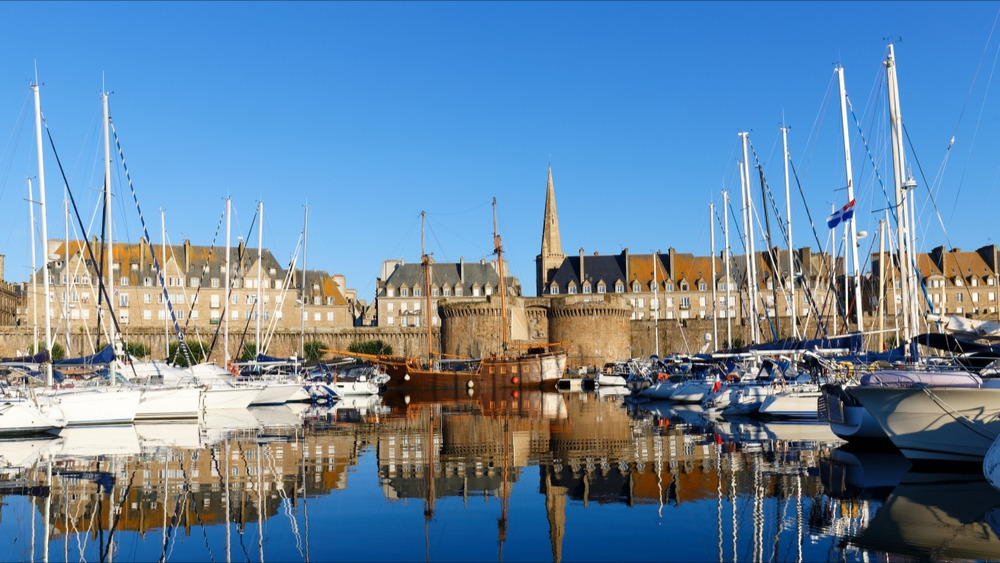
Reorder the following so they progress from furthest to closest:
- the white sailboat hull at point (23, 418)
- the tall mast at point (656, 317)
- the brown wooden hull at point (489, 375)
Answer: the tall mast at point (656, 317) < the brown wooden hull at point (489, 375) < the white sailboat hull at point (23, 418)

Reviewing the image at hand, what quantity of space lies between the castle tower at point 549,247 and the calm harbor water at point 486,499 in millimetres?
73139

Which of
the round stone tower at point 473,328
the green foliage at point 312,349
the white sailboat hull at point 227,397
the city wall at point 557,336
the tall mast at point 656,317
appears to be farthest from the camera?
the city wall at point 557,336

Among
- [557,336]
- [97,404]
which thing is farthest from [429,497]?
[557,336]

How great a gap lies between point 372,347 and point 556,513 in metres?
69.1

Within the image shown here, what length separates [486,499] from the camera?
1455 cm

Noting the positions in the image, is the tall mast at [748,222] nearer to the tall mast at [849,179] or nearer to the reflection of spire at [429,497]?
the tall mast at [849,179]

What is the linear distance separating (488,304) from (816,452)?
56920mm

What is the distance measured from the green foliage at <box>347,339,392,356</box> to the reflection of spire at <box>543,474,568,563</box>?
65.2m

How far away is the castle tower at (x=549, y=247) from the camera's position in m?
97.6

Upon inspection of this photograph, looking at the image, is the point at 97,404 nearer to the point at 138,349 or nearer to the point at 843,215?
the point at 843,215

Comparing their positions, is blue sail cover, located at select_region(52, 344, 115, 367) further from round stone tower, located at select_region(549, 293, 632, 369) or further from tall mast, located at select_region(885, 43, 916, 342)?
round stone tower, located at select_region(549, 293, 632, 369)

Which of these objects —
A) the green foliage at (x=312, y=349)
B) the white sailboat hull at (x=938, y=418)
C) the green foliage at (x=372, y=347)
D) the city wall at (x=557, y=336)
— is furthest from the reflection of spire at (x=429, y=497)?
the green foliage at (x=372, y=347)

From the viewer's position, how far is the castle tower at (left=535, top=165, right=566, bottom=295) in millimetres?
97625

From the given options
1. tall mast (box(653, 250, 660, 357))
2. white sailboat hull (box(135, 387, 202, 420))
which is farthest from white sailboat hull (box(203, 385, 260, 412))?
tall mast (box(653, 250, 660, 357))
